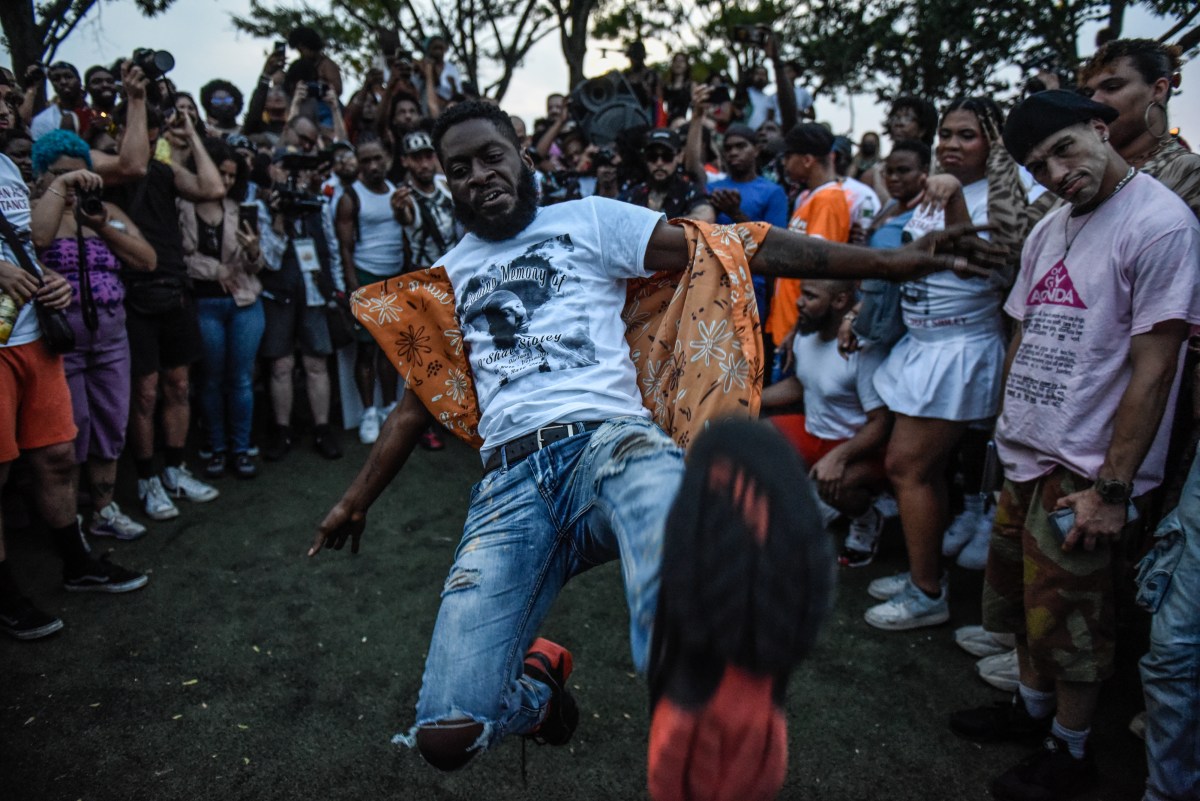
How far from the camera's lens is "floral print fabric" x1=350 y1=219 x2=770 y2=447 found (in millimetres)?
2268

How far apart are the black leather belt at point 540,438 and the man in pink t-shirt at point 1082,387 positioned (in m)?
1.64

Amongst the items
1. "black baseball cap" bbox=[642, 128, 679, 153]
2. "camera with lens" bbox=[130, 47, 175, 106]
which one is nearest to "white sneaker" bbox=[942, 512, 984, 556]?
"black baseball cap" bbox=[642, 128, 679, 153]

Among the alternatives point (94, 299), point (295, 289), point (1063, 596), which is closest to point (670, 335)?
point (1063, 596)

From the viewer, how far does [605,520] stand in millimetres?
1946

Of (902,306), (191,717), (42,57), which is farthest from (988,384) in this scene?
(42,57)

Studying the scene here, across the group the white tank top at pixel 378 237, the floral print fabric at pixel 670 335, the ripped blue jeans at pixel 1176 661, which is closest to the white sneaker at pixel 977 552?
the ripped blue jeans at pixel 1176 661

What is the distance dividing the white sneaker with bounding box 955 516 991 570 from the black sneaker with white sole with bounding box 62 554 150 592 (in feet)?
14.7

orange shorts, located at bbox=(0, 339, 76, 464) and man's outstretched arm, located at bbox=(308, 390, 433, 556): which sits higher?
orange shorts, located at bbox=(0, 339, 76, 464)

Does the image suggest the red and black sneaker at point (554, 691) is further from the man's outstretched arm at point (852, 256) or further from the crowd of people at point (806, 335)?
the man's outstretched arm at point (852, 256)

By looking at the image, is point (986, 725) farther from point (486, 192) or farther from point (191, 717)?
point (191, 717)

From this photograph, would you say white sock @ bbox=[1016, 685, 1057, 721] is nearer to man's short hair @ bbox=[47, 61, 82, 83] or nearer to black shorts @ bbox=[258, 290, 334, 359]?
black shorts @ bbox=[258, 290, 334, 359]

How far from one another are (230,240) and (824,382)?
418 centimetres

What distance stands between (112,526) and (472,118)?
11.7 feet

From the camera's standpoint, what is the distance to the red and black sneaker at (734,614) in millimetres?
1275
